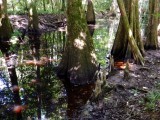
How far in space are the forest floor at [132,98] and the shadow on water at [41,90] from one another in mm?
781

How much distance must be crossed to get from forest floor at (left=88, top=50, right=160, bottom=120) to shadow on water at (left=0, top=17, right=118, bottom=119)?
0.78 meters

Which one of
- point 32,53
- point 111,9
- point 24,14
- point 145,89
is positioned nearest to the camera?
point 145,89

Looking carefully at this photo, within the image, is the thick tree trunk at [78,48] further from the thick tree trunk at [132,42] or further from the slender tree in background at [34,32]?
the slender tree in background at [34,32]

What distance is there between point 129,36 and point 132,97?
3.40 m

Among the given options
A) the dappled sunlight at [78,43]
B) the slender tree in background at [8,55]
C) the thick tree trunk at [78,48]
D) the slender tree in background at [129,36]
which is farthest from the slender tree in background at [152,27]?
the slender tree in background at [8,55]

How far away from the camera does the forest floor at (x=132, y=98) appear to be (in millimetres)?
7008

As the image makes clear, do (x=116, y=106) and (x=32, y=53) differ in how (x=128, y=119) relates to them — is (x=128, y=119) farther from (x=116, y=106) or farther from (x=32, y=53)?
(x=32, y=53)

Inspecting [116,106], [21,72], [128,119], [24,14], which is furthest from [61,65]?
[24,14]

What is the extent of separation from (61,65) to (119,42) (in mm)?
2790

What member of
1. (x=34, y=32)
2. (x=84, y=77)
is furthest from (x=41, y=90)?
(x=34, y=32)

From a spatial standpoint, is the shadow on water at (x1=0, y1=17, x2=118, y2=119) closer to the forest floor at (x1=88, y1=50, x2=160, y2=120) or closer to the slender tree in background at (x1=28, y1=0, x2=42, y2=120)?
the slender tree in background at (x1=28, y1=0, x2=42, y2=120)

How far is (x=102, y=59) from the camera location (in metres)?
12.8

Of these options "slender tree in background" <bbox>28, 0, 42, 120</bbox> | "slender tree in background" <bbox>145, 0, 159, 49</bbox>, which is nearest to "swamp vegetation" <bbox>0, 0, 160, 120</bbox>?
"slender tree in background" <bbox>145, 0, 159, 49</bbox>

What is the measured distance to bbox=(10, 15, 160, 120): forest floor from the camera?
702 cm
